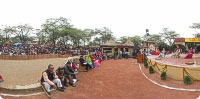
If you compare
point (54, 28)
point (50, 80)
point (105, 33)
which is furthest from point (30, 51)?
point (105, 33)

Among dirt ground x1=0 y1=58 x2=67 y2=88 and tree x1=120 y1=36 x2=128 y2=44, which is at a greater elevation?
tree x1=120 y1=36 x2=128 y2=44

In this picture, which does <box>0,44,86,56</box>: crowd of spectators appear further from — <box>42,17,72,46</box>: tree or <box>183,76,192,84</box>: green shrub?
<box>183,76,192,84</box>: green shrub

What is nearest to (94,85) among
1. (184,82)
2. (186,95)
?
(186,95)

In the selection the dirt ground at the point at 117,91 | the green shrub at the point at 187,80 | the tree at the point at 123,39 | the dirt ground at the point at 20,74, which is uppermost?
the tree at the point at 123,39

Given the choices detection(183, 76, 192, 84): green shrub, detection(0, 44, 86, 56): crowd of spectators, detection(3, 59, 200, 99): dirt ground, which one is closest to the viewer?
detection(3, 59, 200, 99): dirt ground

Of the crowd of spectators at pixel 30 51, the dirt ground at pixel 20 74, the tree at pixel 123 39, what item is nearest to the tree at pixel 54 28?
the crowd of spectators at pixel 30 51

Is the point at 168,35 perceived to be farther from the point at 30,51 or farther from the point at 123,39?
the point at 30,51

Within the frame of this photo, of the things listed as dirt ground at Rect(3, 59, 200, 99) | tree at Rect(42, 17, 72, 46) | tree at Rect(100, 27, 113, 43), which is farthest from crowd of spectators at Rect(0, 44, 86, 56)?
tree at Rect(100, 27, 113, 43)

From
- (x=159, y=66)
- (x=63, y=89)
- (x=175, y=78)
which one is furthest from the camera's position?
(x=159, y=66)

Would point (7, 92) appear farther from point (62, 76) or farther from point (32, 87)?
point (62, 76)

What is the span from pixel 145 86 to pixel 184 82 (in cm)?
208

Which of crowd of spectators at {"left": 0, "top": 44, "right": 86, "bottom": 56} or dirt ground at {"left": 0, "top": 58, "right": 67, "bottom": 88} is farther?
crowd of spectators at {"left": 0, "top": 44, "right": 86, "bottom": 56}

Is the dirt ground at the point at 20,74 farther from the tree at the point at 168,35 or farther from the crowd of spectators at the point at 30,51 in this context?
the tree at the point at 168,35

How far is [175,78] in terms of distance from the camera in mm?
8203
